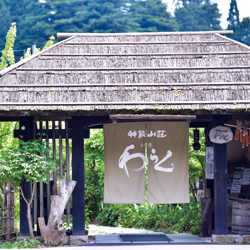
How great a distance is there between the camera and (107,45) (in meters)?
9.05

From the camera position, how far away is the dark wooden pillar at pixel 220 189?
783cm

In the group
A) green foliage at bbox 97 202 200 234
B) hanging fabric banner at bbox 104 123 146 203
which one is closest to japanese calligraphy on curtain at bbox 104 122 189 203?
hanging fabric banner at bbox 104 123 146 203

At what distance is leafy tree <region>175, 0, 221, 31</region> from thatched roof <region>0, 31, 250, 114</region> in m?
34.3

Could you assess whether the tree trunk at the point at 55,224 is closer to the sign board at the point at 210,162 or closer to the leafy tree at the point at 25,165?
the leafy tree at the point at 25,165

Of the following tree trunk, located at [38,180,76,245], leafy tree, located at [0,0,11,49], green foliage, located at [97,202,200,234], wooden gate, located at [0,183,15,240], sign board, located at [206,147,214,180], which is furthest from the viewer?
leafy tree, located at [0,0,11,49]

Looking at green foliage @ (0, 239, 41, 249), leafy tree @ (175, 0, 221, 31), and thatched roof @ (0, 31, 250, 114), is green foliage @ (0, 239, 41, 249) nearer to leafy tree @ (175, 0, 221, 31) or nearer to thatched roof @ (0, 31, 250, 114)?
thatched roof @ (0, 31, 250, 114)

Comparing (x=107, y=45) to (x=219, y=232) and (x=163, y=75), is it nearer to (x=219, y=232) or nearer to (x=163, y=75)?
(x=163, y=75)

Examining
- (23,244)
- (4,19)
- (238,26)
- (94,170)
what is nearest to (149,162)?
(23,244)

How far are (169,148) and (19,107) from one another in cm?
333

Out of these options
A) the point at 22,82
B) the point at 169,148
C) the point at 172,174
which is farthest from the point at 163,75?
the point at 22,82

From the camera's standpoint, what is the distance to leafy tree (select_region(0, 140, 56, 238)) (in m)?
7.27

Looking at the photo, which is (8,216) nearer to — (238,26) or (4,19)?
(4,19)

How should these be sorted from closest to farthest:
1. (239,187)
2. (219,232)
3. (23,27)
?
(219,232)
(239,187)
(23,27)

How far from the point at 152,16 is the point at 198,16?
619 cm
